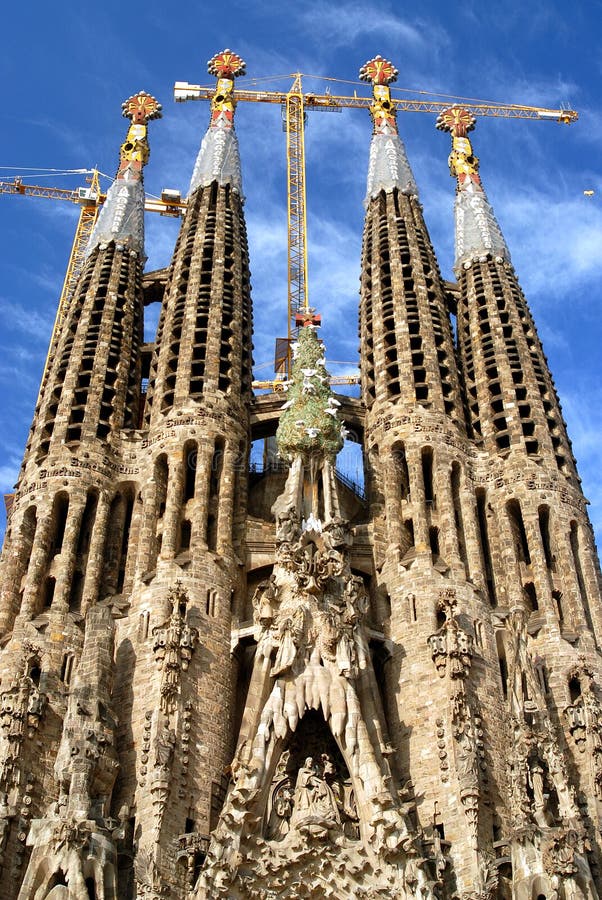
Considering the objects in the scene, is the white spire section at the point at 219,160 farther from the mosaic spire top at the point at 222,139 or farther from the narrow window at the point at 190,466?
the narrow window at the point at 190,466

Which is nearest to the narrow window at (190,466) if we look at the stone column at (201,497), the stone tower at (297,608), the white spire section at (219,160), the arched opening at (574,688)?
the stone tower at (297,608)

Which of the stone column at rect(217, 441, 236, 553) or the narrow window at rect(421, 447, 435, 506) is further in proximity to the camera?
the narrow window at rect(421, 447, 435, 506)

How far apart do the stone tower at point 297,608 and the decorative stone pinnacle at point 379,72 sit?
440 inches

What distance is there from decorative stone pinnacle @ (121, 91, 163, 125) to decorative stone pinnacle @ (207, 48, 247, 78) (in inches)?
125

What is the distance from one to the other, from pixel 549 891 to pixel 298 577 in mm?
9398

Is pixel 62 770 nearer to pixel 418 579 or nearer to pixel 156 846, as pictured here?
pixel 156 846

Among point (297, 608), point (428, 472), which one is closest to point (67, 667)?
point (297, 608)

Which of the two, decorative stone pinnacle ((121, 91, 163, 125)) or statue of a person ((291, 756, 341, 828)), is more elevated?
decorative stone pinnacle ((121, 91, 163, 125))

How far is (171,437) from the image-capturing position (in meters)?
36.1

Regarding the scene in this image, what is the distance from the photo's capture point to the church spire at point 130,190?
144ft

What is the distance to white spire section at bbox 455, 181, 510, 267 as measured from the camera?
145 feet

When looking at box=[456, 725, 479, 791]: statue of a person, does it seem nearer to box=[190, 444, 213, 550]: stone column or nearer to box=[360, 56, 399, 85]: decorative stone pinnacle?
box=[190, 444, 213, 550]: stone column

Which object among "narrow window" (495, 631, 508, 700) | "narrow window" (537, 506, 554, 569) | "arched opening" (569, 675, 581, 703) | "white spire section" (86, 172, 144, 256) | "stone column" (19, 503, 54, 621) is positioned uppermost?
"white spire section" (86, 172, 144, 256)

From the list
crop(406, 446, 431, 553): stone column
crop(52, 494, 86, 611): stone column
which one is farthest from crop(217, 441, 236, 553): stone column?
crop(406, 446, 431, 553): stone column
